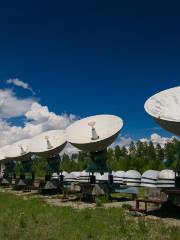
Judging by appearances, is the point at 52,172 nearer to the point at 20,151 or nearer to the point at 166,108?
the point at 20,151

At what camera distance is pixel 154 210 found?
21.0m

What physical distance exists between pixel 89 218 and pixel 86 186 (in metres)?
10.5

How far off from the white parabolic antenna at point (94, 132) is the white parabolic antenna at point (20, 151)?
18449 millimetres

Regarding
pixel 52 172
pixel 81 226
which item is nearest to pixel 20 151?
pixel 52 172

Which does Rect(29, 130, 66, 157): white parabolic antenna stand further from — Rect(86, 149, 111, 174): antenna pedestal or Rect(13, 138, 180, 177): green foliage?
Rect(13, 138, 180, 177): green foliage

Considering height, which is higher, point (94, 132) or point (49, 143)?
point (94, 132)

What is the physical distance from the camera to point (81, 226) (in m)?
16.5

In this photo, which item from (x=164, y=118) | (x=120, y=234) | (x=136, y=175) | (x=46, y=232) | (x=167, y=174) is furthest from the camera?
(x=136, y=175)

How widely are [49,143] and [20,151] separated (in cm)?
1606

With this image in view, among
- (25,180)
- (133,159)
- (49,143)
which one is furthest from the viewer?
(133,159)

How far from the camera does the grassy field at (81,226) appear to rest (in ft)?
47.5

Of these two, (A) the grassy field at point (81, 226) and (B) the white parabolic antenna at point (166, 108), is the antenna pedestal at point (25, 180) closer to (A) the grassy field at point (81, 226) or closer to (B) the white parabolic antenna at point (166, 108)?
(A) the grassy field at point (81, 226)

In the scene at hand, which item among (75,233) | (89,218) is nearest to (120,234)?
(75,233)

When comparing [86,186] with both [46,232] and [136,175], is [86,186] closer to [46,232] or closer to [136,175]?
[46,232]
